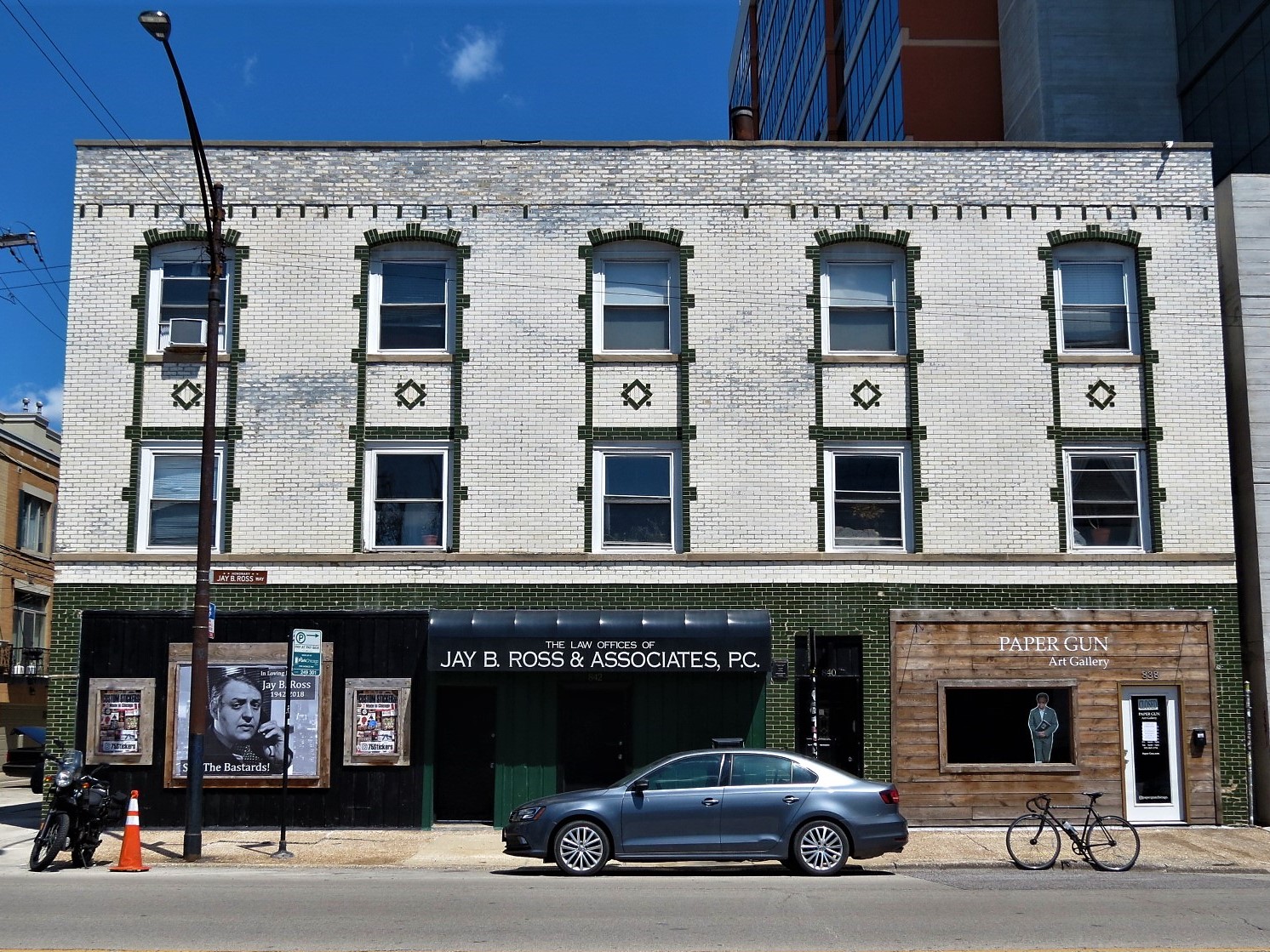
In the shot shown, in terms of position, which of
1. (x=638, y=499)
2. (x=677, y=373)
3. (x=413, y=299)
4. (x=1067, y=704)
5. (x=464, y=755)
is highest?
(x=413, y=299)

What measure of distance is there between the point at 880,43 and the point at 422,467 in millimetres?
20986

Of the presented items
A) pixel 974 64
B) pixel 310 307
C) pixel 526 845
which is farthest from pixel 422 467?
pixel 974 64

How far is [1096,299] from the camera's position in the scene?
21.0 m

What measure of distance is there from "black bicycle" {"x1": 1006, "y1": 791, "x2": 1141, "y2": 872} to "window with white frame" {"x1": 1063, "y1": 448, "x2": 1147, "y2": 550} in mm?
4528

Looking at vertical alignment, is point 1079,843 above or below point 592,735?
below

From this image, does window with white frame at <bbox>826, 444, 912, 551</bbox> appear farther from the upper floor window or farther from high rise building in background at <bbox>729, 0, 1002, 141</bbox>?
the upper floor window

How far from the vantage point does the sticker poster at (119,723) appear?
64.8 feet

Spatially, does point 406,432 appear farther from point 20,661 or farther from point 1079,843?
point 20,661

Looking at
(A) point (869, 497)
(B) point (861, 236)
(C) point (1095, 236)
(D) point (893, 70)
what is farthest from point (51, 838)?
(D) point (893, 70)

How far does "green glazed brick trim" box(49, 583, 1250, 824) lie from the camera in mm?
19875

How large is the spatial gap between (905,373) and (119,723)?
41.8 feet

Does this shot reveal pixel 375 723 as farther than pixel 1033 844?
Yes

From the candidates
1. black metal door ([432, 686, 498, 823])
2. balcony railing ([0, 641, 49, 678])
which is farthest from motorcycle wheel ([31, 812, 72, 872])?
Answer: balcony railing ([0, 641, 49, 678])

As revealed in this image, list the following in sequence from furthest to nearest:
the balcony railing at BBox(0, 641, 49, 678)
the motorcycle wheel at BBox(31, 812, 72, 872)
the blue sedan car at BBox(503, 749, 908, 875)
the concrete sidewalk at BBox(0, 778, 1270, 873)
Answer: the balcony railing at BBox(0, 641, 49, 678) → the concrete sidewalk at BBox(0, 778, 1270, 873) → the motorcycle wheel at BBox(31, 812, 72, 872) → the blue sedan car at BBox(503, 749, 908, 875)
